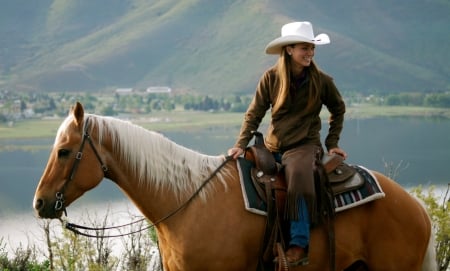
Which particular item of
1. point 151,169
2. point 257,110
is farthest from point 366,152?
point 151,169

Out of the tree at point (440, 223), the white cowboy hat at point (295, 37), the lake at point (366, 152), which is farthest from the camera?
the lake at point (366, 152)

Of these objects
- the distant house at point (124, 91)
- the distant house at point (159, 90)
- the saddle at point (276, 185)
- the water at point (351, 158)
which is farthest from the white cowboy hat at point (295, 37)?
the distant house at point (159, 90)

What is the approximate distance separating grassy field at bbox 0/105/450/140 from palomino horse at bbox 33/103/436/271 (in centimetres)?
6079

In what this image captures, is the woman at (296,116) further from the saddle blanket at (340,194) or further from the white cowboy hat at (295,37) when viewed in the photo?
the saddle blanket at (340,194)

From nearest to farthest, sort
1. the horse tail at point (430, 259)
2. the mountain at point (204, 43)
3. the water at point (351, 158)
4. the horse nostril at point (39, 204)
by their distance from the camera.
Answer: the horse nostril at point (39, 204)
the horse tail at point (430, 259)
the water at point (351, 158)
the mountain at point (204, 43)

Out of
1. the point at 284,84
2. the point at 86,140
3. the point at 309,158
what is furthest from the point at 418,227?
the point at 86,140

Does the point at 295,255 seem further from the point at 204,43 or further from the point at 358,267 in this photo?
the point at 204,43

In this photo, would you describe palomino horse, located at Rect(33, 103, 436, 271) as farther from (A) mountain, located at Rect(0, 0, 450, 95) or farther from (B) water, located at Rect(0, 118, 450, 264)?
(A) mountain, located at Rect(0, 0, 450, 95)

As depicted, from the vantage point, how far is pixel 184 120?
82.9 meters

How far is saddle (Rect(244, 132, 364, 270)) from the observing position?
4207 millimetres

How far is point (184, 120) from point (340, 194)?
7879 centimetres

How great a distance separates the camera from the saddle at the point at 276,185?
13.8 feet

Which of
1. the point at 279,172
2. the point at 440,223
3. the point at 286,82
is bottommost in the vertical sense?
the point at 440,223

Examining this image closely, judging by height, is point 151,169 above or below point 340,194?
above
